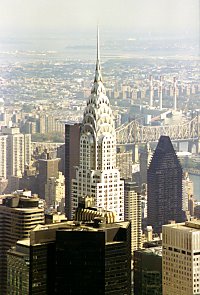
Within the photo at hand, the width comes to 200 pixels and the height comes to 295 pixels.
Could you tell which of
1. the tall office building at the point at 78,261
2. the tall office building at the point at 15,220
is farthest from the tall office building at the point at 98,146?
the tall office building at the point at 78,261

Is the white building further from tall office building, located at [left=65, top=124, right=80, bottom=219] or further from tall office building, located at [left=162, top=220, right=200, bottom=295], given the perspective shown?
tall office building, located at [left=162, top=220, right=200, bottom=295]

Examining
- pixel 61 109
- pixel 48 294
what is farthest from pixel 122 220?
pixel 61 109

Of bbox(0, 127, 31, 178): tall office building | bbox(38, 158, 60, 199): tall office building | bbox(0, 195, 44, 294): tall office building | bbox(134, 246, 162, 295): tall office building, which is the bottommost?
bbox(134, 246, 162, 295): tall office building

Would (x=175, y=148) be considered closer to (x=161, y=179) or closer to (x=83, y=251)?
(x=161, y=179)

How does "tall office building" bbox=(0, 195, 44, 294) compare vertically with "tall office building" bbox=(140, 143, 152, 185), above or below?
below

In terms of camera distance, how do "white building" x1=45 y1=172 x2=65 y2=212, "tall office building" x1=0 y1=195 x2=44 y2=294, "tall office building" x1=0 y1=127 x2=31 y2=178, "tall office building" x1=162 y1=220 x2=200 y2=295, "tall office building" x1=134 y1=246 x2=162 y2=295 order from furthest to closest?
"tall office building" x1=0 y1=127 x2=31 y2=178 → "white building" x1=45 y1=172 x2=65 y2=212 → "tall office building" x1=0 y1=195 x2=44 y2=294 → "tall office building" x1=134 y1=246 x2=162 y2=295 → "tall office building" x1=162 y1=220 x2=200 y2=295

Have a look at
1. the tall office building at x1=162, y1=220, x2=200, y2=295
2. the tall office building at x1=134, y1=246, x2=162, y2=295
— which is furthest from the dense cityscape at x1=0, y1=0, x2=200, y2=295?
the tall office building at x1=162, y1=220, x2=200, y2=295

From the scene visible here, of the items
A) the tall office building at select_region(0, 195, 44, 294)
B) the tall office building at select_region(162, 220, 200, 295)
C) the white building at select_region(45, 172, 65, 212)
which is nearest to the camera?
the tall office building at select_region(162, 220, 200, 295)

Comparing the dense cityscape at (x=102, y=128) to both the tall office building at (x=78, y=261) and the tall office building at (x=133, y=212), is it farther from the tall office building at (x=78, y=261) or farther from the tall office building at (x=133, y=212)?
the tall office building at (x=78, y=261)
